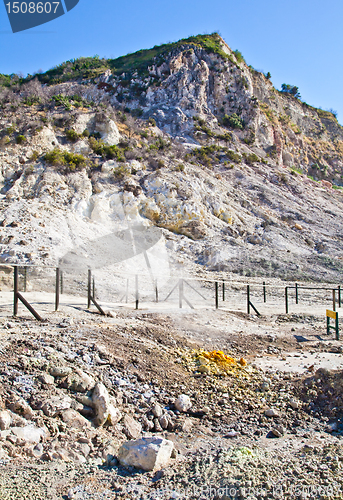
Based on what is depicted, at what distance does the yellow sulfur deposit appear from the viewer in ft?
18.5

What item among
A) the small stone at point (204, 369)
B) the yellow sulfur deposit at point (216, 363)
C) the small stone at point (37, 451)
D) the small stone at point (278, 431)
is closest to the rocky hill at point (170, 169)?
the yellow sulfur deposit at point (216, 363)

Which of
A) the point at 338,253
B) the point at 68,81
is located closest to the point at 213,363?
the point at 338,253

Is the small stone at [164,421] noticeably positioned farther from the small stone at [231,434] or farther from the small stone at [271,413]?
the small stone at [271,413]

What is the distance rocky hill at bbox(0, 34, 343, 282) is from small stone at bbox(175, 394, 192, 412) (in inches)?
434

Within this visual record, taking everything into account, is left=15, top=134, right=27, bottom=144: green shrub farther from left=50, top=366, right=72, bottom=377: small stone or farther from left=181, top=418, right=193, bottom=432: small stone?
left=181, top=418, right=193, bottom=432: small stone

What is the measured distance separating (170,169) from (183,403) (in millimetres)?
22391

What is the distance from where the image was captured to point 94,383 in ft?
13.9

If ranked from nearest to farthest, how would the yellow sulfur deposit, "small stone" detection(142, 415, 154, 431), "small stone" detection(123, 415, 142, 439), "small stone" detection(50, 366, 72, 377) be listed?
"small stone" detection(123, 415, 142, 439)
"small stone" detection(142, 415, 154, 431)
"small stone" detection(50, 366, 72, 377)
the yellow sulfur deposit

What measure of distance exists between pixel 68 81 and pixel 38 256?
33925 mm

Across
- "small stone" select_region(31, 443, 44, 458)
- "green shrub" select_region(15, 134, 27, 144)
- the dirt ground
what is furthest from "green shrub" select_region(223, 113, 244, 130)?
"small stone" select_region(31, 443, 44, 458)

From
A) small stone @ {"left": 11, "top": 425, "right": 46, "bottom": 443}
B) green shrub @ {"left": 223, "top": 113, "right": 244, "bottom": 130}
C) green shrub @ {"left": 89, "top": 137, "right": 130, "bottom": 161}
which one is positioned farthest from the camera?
green shrub @ {"left": 223, "top": 113, "right": 244, "bottom": 130}

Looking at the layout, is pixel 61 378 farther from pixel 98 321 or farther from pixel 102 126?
pixel 102 126

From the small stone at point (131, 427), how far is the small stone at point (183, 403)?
2.24 feet

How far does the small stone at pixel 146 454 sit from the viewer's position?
3.12m
